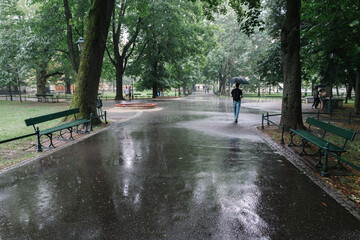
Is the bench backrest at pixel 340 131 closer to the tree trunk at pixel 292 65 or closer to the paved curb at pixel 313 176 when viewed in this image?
the paved curb at pixel 313 176

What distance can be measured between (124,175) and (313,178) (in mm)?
3687

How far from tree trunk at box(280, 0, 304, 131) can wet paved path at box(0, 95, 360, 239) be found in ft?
10.5

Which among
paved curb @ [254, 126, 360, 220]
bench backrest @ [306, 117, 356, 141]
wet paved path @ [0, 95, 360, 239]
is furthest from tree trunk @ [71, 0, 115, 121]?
bench backrest @ [306, 117, 356, 141]

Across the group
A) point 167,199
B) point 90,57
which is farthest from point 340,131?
point 90,57

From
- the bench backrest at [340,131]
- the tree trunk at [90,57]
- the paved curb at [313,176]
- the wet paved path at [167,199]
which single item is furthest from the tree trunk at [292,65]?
the tree trunk at [90,57]

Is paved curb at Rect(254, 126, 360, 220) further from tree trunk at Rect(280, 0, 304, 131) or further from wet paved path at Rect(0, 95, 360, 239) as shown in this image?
tree trunk at Rect(280, 0, 304, 131)

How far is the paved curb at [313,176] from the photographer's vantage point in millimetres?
3439

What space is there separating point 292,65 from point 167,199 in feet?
23.5

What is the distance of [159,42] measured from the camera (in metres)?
29.3

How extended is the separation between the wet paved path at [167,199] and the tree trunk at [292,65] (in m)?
3.21

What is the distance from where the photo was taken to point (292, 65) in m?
8.43

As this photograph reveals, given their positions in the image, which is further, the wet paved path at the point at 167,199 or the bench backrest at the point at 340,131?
the bench backrest at the point at 340,131

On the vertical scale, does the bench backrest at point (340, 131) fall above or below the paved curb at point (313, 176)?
above

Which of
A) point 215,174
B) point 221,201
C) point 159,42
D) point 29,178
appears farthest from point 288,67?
point 159,42
